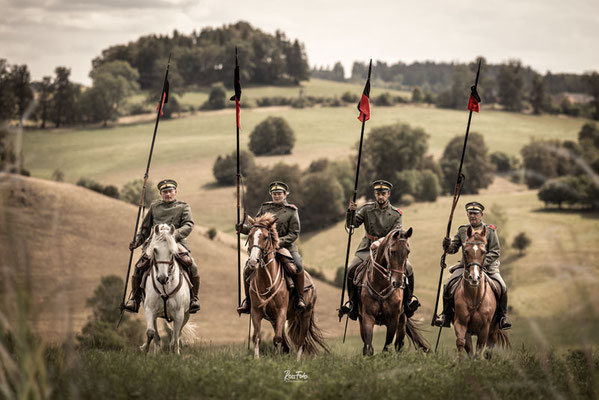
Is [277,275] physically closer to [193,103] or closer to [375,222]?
[375,222]

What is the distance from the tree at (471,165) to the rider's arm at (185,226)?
114 metres

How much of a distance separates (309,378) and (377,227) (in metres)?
5.75

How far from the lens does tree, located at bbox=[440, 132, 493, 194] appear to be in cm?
13200

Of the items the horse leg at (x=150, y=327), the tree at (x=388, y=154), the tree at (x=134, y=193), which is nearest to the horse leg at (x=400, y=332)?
the horse leg at (x=150, y=327)

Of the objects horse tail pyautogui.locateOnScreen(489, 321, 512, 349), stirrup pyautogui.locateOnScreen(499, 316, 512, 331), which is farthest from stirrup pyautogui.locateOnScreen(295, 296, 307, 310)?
stirrup pyautogui.locateOnScreen(499, 316, 512, 331)

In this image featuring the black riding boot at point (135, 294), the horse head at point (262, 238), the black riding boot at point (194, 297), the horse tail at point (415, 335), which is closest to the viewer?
the horse head at point (262, 238)

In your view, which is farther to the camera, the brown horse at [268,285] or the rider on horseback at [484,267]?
the rider on horseback at [484,267]

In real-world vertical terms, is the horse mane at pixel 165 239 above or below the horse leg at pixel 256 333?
above

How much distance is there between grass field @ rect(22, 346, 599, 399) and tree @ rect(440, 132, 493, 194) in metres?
116

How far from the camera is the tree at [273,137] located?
152 metres

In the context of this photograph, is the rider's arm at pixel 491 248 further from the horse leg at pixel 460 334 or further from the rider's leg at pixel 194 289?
the rider's leg at pixel 194 289

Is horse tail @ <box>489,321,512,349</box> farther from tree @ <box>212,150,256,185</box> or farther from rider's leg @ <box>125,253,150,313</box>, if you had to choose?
tree @ <box>212,150,256,185</box>

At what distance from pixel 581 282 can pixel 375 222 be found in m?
9.84

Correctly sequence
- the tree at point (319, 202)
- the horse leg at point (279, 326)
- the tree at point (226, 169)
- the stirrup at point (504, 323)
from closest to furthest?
the horse leg at point (279, 326) → the stirrup at point (504, 323) → the tree at point (319, 202) → the tree at point (226, 169)
